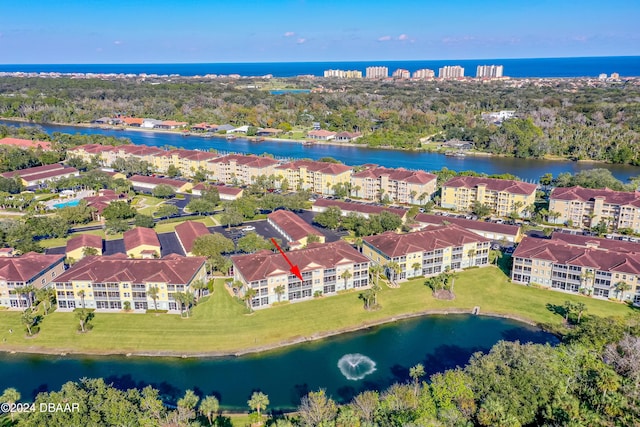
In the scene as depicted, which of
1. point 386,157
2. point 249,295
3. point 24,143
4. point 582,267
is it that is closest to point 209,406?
point 249,295

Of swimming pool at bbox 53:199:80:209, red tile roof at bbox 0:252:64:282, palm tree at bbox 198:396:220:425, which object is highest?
red tile roof at bbox 0:252:64:282

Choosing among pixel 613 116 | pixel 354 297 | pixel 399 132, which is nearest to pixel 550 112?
pixel 613 116

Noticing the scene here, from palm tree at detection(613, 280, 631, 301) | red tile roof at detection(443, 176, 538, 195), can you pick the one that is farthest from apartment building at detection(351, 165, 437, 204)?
palm tree at detection(613, 280, 631, 301)

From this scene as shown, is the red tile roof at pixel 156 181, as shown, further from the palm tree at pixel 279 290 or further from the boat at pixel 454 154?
the boat at pixel 454 154

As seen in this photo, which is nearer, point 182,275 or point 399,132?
point 182,275

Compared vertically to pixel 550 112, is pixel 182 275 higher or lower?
lower

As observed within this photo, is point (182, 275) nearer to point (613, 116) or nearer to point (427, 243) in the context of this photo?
point (427, 243)

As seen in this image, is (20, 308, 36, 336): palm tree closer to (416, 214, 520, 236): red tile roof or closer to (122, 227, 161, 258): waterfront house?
(122, 227, 161, 258): waterfront house
